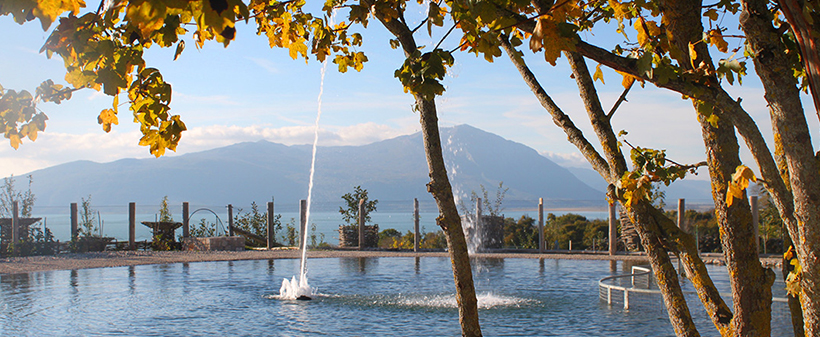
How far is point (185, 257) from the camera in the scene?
1686cm

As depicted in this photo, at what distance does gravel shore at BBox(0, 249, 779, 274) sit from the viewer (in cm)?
1473

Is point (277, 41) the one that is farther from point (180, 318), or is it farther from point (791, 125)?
point (180, 318)

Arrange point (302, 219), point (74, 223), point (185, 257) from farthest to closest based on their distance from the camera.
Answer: point (74, 223) → point (302, 219) → point (185, 257)

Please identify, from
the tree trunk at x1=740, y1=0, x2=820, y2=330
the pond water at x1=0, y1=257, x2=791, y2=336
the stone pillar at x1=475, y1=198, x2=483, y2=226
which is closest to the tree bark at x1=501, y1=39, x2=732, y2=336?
the tree trunk at x1=740, y1=0, x2=820, y2=330

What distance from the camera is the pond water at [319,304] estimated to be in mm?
7918

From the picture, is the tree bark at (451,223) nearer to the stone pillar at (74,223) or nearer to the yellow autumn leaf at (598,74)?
the yellow autumn leaf at (598,74)

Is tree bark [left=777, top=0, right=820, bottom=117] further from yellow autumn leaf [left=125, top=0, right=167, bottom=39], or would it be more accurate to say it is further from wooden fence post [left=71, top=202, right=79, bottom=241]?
wooden fence post [left=71, top=202, right=79, bottom=241]

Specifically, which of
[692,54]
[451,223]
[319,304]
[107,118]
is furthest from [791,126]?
[319,304]

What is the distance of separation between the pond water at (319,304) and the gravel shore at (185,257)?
114cm

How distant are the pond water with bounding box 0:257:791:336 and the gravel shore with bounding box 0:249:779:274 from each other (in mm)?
1142

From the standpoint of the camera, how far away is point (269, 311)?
9219mm

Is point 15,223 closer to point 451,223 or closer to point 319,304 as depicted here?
point 319,304

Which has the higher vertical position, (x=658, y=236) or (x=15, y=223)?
(x=658, y=236)

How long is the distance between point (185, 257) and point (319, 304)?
8293mm
